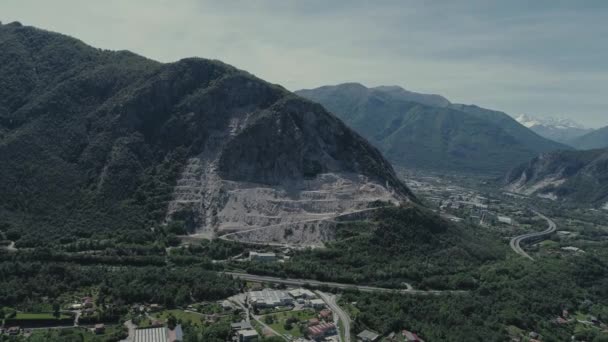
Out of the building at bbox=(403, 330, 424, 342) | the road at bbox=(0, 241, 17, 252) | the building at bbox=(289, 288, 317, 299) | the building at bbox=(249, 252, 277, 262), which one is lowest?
the building at bbox=(403, 330, 424, 342)

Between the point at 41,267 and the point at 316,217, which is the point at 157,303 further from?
the point at 316,217

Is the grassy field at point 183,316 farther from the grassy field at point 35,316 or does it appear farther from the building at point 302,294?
the building at point 302,294

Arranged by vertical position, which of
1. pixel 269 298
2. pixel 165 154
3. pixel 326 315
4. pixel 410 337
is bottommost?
pixel 410 337

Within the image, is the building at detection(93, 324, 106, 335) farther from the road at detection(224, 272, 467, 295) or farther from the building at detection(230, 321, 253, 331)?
the road at detection(224, 272, 467, 295)

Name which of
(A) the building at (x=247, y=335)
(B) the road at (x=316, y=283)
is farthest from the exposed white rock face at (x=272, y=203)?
(A) the building at (x=247, y=335)

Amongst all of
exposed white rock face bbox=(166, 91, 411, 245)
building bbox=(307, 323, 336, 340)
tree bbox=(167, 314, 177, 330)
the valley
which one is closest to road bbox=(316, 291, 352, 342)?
the valley

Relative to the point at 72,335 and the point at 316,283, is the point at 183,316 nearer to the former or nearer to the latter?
the point at 72,335

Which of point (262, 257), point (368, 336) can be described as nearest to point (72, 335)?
point (368, 336)
